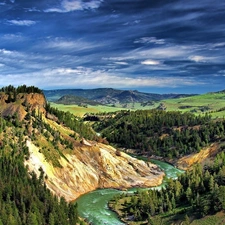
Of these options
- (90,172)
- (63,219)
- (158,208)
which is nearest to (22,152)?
(90,172)

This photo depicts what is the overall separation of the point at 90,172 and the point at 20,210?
52091mm

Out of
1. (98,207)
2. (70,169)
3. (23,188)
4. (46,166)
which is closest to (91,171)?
(70,169)

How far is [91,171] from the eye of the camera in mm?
155625

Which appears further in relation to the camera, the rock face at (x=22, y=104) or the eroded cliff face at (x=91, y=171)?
the rock face at (x=22, y=104)

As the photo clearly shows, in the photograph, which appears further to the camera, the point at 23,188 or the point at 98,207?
the point at 98,207

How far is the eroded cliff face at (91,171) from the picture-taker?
13912 centimetres

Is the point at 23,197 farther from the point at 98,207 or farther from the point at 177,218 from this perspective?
the point at 177,218

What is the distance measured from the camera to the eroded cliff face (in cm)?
13912

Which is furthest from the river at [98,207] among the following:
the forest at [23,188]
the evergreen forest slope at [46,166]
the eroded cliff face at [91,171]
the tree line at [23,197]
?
the tree line at [23,197]

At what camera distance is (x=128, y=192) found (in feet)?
480

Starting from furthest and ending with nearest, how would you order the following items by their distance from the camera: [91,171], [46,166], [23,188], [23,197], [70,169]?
[91,171] < [70,169] < [46,166] < [23,188] < [23,197]

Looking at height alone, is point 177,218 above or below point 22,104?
below

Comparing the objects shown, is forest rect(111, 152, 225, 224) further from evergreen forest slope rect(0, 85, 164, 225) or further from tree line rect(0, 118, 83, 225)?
tree line rect(0, 118, 83, 225)

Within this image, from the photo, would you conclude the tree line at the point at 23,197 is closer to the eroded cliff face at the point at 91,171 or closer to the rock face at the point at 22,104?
the eroded cliff face at the point at 91,171
